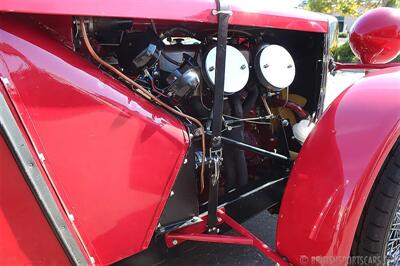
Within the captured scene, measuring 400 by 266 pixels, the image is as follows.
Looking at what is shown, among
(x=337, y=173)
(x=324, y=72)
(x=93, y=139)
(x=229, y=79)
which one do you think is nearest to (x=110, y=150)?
(x=93, y=139)

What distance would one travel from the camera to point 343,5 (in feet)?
60.7

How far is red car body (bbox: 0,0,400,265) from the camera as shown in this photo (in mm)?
1277

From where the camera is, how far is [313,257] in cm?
162

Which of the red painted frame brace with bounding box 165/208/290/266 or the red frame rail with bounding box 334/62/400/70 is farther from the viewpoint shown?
the red frame rail with bounding box 334/62/400/70

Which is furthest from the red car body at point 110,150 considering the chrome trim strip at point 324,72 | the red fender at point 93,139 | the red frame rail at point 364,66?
the red frame rail at point 364,66

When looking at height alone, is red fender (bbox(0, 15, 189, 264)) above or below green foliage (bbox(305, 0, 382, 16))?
below

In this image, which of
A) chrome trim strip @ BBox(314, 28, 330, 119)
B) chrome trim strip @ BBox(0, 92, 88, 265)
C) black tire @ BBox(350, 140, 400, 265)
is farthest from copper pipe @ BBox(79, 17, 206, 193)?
chrome trim strip @ BBox(314, 28, 330, 119)

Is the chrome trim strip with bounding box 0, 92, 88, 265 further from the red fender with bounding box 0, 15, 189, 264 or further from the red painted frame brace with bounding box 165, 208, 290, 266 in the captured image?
the red painted frame brace with bounding box 165, 208, 290, 266

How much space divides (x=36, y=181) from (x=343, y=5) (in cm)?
1983

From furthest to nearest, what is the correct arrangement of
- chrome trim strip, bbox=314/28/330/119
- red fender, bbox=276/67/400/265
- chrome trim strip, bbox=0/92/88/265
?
chrome trim strip, bbox=314/28/330/119, red fender, bbox=276/67/400/265, chrome trim strip, bbox=0/92/88/265

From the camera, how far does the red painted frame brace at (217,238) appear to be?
177cm

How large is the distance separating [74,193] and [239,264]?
1.33 metres

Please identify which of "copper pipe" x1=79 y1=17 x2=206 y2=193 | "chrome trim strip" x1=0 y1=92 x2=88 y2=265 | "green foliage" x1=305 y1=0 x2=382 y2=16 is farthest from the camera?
"green foliage" x1=305 y1=0 x2=382 y2=16

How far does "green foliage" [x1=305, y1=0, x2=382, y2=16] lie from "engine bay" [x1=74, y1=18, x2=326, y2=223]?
18171mm
